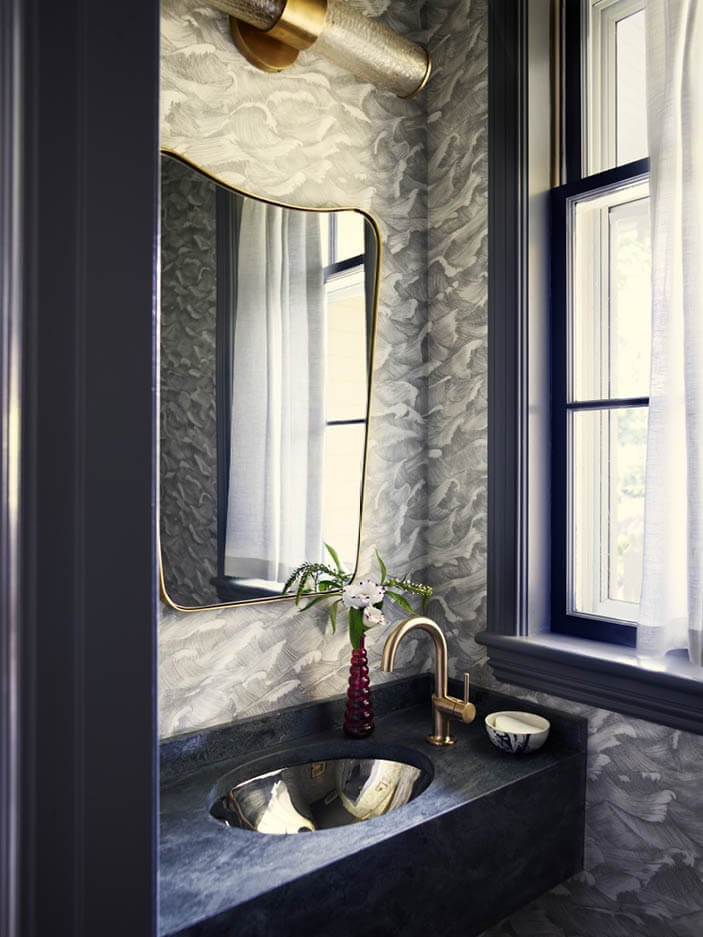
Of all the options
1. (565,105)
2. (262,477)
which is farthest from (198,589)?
(565,105)

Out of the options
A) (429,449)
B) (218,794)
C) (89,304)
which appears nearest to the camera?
(89,304)

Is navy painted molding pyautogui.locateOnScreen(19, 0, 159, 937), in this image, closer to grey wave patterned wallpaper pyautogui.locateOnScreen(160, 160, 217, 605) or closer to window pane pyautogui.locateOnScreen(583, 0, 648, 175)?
grey wave patterned wallpaper pyautogui.locateOnScreen(160, 160, 217, 605)

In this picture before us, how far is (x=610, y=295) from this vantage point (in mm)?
1527

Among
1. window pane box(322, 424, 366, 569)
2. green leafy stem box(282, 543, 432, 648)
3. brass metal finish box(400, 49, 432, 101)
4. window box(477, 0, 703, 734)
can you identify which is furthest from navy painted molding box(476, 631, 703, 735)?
brass metal finish box(400, 49, 432, 101)

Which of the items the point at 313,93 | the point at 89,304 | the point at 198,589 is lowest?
the point at 198,589

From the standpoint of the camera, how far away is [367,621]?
1.46 meters

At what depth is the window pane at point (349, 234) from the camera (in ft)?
5.07

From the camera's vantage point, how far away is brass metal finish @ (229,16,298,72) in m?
1.36

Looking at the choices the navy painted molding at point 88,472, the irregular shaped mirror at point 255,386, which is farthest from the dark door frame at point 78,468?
the irregular shaped mirror at point 255,386

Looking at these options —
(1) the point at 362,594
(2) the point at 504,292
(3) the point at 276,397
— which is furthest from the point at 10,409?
(2) the point at 504,292

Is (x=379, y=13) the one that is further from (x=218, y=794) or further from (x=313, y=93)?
(x=218, y=794)

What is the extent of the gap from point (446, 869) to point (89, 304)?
110 cm

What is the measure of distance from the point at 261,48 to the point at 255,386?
2.29 ft

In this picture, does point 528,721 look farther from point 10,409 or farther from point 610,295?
point 10,409
